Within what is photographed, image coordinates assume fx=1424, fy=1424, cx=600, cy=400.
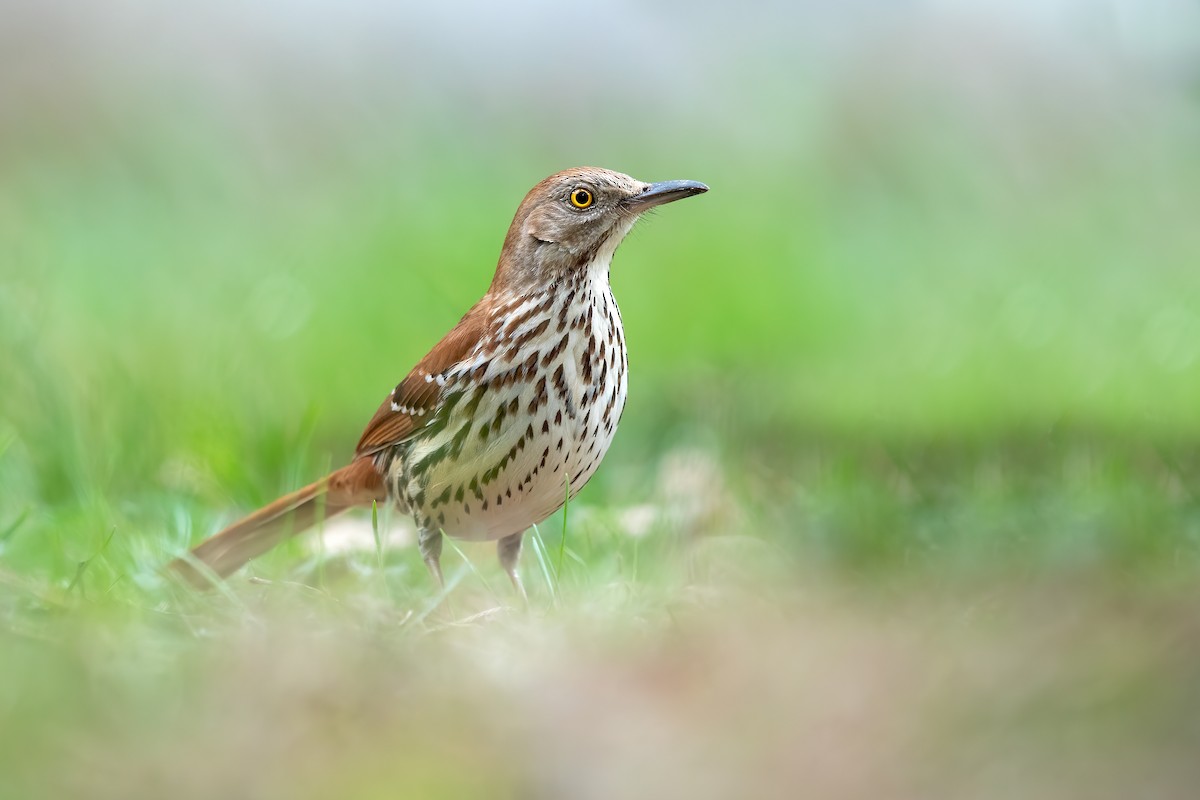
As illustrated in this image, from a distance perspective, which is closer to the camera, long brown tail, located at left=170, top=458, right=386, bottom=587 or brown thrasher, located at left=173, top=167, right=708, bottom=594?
brown thrasher, located at left=173, top=167, right=708, bottom=594

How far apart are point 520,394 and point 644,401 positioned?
2836 millimetres

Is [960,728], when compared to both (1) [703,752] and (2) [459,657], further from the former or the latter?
(2) [459,657]

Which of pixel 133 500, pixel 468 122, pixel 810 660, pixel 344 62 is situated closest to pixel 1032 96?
pixel 468 122

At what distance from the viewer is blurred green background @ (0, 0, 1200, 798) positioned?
231cm

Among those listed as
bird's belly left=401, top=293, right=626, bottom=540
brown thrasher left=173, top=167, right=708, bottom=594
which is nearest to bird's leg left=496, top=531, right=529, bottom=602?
brown thrasher left=173, top=167, right=708, bottom=594

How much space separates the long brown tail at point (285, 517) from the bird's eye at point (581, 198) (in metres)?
1.06

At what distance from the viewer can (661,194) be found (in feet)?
13.7

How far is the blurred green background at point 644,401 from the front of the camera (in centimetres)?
231

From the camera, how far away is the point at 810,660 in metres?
2.54

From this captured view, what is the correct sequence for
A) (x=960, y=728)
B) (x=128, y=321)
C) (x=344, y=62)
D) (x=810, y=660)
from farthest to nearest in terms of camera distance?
(x=344, y=62)
(x=128, y=321)
(x=810, y=660)
(x=960, y=728)

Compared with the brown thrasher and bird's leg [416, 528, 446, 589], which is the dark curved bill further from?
bird's leg [416, 528, 446, 589]

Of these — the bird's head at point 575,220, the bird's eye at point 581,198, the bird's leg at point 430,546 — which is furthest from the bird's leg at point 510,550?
the bird's eye at point 581,198

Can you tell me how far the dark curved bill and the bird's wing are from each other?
55 cm

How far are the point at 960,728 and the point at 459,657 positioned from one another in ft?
3.28
